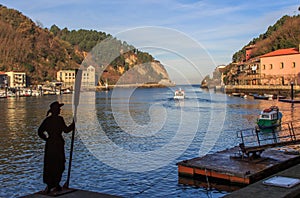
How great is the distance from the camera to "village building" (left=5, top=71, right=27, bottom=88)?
172 m

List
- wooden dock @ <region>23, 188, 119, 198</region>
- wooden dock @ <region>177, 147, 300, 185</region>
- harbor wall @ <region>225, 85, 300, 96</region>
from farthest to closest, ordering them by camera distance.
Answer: harbor wall @ <region>225, 85, 300, 96</region> < wooden dock @ <region>177, 147, 300, 185</region> < wooden dock @ <region>23, 188, 119, 198</region>

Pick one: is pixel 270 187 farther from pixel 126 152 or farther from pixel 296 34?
pixel 296 34

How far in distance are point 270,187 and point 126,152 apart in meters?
16.7

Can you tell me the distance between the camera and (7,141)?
3159 cm

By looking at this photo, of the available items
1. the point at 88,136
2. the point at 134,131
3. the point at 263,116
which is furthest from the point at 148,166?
the point at 263,116

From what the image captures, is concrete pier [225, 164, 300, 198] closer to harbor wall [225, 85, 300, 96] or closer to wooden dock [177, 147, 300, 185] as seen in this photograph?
wooden dock [177, 147, 300, 185]

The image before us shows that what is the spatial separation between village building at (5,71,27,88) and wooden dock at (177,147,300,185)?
16515 centimetres

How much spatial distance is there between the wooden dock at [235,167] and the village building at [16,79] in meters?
165

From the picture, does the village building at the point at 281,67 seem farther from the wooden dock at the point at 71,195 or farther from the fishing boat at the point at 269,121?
the wooden dock at the point at 71,195

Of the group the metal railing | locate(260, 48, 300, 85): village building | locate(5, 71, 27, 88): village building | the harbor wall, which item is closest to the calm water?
the metal railing

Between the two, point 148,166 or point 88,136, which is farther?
point 88,136

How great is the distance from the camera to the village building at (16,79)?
565 feet

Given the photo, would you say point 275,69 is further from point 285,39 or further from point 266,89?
point 285,39

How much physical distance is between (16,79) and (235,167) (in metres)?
173
